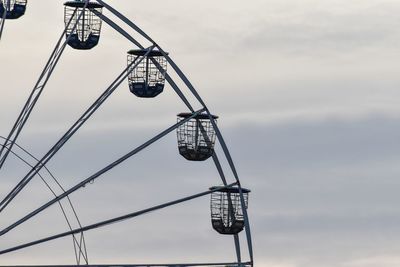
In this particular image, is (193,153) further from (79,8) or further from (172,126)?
(79,8)

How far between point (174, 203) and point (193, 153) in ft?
14.7

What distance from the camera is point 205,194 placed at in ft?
145

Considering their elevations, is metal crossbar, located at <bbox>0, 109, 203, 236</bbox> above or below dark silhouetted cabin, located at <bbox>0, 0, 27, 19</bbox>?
below

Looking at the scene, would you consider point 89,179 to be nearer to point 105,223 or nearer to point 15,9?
point 105,223

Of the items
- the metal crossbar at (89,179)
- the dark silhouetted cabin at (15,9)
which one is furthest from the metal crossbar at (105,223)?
the dark silhouetted cabin at (15,9)

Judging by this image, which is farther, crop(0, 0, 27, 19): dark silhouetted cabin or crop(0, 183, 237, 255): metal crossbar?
crop(0, 0, 27, 19): dark silhouetted cabin

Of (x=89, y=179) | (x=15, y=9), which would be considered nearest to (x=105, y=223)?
(x=89, y=179)

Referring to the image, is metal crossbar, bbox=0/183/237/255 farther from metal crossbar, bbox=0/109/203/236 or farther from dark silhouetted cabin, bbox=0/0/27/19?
dark silhouetted cabin, bbox=0/0/27/19

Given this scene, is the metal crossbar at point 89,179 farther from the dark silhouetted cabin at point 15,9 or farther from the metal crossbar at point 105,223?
the dark silhouetted cabin at point 15,9

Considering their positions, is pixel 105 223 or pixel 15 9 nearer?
pixel 105 223

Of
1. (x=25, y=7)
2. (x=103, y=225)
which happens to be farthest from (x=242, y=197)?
(x=25, y=7)

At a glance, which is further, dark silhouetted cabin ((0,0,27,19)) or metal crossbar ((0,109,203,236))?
dark silhouetted cabin ((0,0,27,19))

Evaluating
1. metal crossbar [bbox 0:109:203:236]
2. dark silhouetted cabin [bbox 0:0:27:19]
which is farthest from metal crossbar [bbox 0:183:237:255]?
dark silhouetted cabin [bbox 0:0:27:19]

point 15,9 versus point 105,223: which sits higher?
point 15,9
